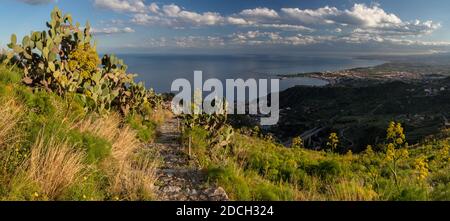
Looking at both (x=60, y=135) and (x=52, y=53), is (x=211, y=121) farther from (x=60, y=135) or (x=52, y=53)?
(x=60, y=135)

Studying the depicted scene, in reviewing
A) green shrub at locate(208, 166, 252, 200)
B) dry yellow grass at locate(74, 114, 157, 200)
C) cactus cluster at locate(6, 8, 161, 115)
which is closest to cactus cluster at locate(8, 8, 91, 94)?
cactus cluster at locate(6, 8, 161, 115)

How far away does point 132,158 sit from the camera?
720cm

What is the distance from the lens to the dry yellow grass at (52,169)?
4461 mm

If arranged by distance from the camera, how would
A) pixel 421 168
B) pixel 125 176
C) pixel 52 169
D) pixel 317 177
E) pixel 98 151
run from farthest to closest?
pixel 317 177 → pixel 421 168 → pixel 98 151 → pixel 125 176 → pixel 52 169

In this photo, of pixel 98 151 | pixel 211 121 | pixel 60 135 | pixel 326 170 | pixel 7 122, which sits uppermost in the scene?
pixel 7 122

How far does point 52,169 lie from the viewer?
4574 mm

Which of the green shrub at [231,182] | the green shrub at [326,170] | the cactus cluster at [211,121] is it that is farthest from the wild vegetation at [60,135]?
the green shrub at [326,170]

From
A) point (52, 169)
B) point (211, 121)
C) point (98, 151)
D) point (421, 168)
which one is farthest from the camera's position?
point (211, 121)

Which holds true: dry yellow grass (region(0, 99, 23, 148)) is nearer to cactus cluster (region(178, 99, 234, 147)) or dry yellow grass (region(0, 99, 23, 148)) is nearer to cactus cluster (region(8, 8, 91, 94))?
cactus cluster (region(8, 8, 91, 94))

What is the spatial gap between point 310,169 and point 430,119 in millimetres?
67991

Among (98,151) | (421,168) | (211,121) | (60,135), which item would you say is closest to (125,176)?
(98,151)

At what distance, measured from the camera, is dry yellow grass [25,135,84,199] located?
4.46 metres
